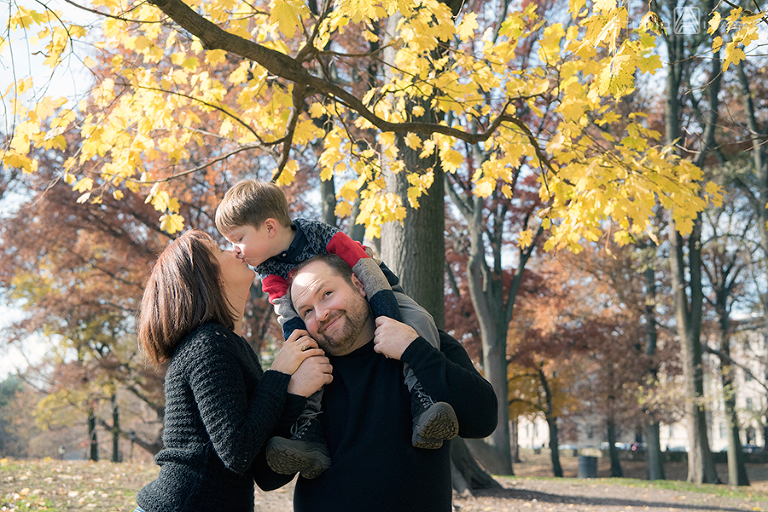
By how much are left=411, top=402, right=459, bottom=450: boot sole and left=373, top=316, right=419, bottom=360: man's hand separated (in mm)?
247

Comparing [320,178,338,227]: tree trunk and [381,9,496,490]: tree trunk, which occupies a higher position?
[320,178,338,227]: tree trunk

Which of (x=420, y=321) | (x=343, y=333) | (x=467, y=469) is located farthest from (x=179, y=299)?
(x=467, y=469)

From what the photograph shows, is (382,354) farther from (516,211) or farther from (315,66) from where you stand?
(516,211)

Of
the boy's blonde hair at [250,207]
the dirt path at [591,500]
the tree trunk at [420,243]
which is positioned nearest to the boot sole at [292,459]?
the boy's blonde hair at [250,207]

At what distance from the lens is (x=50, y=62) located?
3996 millimetres

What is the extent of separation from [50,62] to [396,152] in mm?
3012

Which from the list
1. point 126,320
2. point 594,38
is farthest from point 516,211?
point 594,38

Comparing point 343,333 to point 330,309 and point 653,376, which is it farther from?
point 653,376

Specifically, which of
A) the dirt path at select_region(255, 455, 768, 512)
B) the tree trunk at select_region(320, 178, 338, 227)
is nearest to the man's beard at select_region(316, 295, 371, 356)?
the dirt path at select_region(255, 455, 768, 512)

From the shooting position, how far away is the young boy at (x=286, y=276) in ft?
6.68

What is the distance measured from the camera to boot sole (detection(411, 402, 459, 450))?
199 cm

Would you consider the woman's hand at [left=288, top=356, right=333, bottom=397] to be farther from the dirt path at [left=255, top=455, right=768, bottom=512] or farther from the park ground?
the dirt path at [left=255, top=455, right=768, bottom=512]

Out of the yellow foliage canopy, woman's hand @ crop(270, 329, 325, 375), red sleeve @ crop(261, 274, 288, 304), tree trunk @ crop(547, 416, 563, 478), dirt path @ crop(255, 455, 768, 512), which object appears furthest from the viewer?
tree trunk @ crop(547, 416, 563, 478)

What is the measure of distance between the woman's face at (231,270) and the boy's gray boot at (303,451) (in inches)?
26.2
